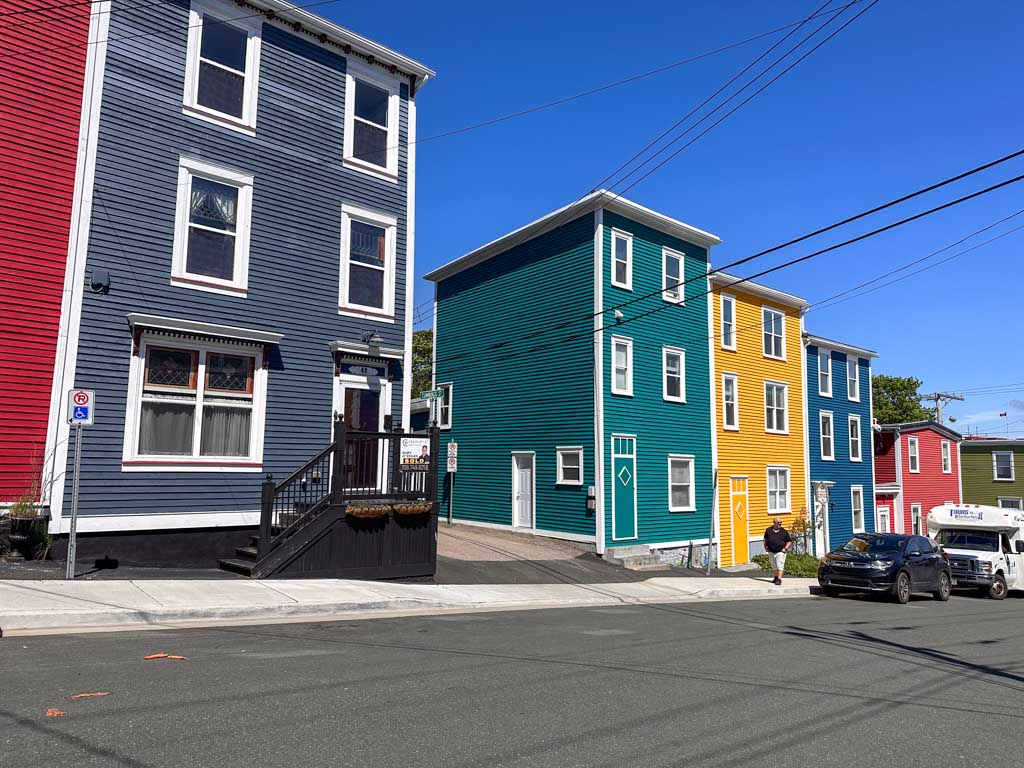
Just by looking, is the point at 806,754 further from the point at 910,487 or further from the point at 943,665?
the point at 910,487

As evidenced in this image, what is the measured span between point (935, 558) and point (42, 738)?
1996 centimetres

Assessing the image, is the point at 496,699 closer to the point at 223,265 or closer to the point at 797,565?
the point at 223,265

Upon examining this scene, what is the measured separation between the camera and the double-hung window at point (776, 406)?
3020 centimetres

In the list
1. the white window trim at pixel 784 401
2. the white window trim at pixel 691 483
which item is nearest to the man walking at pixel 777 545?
the white window trim at pixel 691 483

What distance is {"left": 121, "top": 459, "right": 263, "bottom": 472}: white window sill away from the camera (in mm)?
13375

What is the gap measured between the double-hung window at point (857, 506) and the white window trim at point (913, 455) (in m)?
5.50

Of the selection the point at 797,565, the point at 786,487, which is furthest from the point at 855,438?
the point at 797,565

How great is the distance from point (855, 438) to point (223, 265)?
30.1 m

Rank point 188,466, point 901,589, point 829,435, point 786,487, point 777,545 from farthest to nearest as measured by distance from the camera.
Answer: point 829,435
point 786,487
point 777,545
point 901,589
point 188,466

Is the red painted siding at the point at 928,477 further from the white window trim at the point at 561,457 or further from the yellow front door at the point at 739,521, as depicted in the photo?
the white window trim at the point at 561,457

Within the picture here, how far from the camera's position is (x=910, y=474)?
128 feet

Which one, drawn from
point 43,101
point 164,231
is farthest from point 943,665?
point 43,101

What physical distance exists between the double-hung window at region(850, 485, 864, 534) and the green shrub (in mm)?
7760

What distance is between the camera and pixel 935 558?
1938cm
